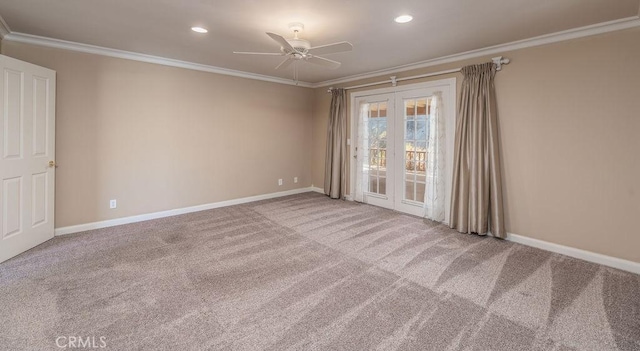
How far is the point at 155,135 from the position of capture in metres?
4.51

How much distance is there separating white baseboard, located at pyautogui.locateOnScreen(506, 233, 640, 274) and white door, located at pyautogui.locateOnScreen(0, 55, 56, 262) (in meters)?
5.76

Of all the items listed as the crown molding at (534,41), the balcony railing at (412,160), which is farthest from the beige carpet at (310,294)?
the crown molding at (534,41)

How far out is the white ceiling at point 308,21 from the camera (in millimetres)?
2625

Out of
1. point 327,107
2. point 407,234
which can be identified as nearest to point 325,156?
point 327,107

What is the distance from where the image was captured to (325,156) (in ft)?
21.0

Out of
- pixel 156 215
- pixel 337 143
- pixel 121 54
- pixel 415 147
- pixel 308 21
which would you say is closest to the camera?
pixel 308 21

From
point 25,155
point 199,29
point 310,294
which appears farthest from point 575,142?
point 25,155

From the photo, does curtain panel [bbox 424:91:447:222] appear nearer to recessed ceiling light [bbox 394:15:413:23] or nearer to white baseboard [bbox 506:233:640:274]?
white baseboard [bbox 506:233:640:274]

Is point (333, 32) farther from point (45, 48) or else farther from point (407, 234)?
point (45, 48)

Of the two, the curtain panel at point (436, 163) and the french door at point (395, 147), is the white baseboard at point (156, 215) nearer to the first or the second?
the french door at point (395, 147)

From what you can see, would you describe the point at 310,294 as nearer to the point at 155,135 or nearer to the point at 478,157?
the point at 478,157

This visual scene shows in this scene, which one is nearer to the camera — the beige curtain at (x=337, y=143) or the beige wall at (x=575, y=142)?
the beige wall at (x=575, y=142)

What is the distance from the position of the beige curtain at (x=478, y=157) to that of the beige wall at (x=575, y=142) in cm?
14

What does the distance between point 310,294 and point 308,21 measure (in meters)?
→ 2.65
